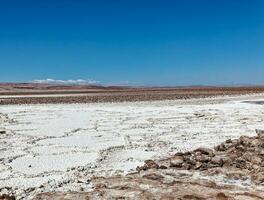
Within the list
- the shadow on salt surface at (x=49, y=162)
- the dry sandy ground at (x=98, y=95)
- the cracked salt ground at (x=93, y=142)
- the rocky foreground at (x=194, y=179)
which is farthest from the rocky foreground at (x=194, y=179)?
the dry sandy ground at (x=98, y=95)

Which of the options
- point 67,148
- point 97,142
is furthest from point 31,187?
point 97,142

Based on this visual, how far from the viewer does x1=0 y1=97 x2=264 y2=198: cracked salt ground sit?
758cm

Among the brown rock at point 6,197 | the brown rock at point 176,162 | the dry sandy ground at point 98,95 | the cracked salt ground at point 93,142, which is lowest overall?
the dry sandy ground at point 98,95

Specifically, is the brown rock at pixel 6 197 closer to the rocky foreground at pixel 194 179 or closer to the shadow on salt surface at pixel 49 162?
the rocky foreground at pixel 194 179

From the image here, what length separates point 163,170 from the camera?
734 centimetres

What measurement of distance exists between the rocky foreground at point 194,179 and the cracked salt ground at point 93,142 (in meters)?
0.47

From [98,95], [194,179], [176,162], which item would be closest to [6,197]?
[194,179]

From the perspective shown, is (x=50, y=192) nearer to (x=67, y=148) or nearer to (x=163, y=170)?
(x=163, y=170)

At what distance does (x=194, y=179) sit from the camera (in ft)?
22.3

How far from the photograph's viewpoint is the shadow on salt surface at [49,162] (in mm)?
8047

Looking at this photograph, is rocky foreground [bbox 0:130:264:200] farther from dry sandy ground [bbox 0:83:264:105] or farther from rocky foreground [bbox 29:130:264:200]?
dry sandy ground [bbox 0:83:264:105]

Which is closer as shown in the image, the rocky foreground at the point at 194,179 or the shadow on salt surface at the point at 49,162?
the rocky foreground at the point at 194,179

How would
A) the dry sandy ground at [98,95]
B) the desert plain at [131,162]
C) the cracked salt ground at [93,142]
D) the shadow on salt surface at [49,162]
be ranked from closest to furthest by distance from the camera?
the desert plain at [131,162] < the cracked salt ground at [93,142] < the shadow on salt surface at [49,162] < the dry sandy ground at [98,95]

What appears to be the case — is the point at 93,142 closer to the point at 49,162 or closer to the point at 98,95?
the point at 49,162
